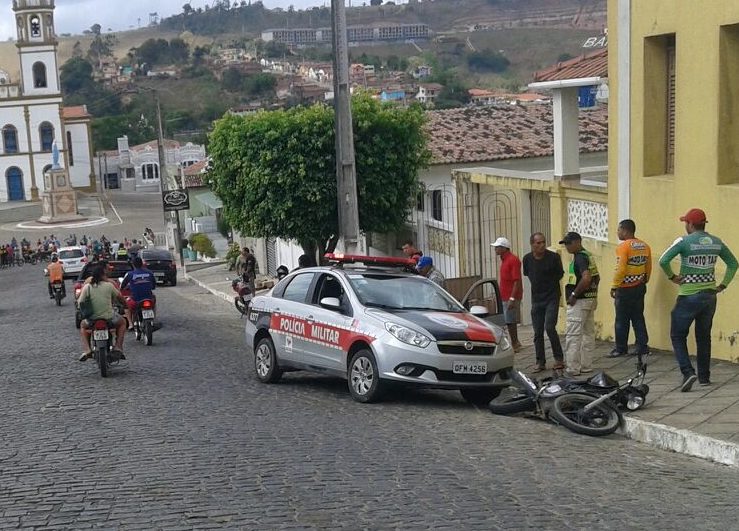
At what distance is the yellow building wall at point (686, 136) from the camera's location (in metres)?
13.9

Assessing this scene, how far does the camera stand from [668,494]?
8844mm

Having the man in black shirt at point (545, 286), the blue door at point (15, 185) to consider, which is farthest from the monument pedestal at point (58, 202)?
the man in black shirt at point (545, 286)

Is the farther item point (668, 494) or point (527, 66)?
point (527, 66)

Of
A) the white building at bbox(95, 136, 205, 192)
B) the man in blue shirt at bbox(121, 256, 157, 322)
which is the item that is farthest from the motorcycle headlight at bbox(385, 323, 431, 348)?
the white building at bbox(95, 136, 205, 192)

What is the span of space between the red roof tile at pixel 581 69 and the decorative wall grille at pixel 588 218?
1847mm

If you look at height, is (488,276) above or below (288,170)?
below

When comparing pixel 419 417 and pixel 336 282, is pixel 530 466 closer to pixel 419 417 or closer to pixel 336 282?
pixel 419 417

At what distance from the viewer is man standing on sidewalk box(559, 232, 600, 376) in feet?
46.0

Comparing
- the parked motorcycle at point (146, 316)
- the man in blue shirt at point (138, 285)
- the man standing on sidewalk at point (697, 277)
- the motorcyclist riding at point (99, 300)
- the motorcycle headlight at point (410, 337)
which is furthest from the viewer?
the man in blue shirt at point (138, 285)

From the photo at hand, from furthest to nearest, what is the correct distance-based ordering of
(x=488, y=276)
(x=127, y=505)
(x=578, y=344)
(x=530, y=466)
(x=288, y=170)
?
1. (x=288, y=170)
2. (x=488, y=276)
3. (x=578, y=344)
4. (x=530, y=466)
5. (x=127, y=505)

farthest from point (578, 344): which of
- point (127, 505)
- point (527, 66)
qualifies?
point (527, 66)

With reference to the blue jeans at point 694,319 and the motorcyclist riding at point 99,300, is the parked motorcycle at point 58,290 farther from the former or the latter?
the blue jeans at point 694,319

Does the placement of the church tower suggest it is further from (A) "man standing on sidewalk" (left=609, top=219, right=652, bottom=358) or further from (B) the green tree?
(A) "man standing on sidewalk" (left=609, top=219, right=652, bottom=358)

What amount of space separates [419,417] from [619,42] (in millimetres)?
6478
